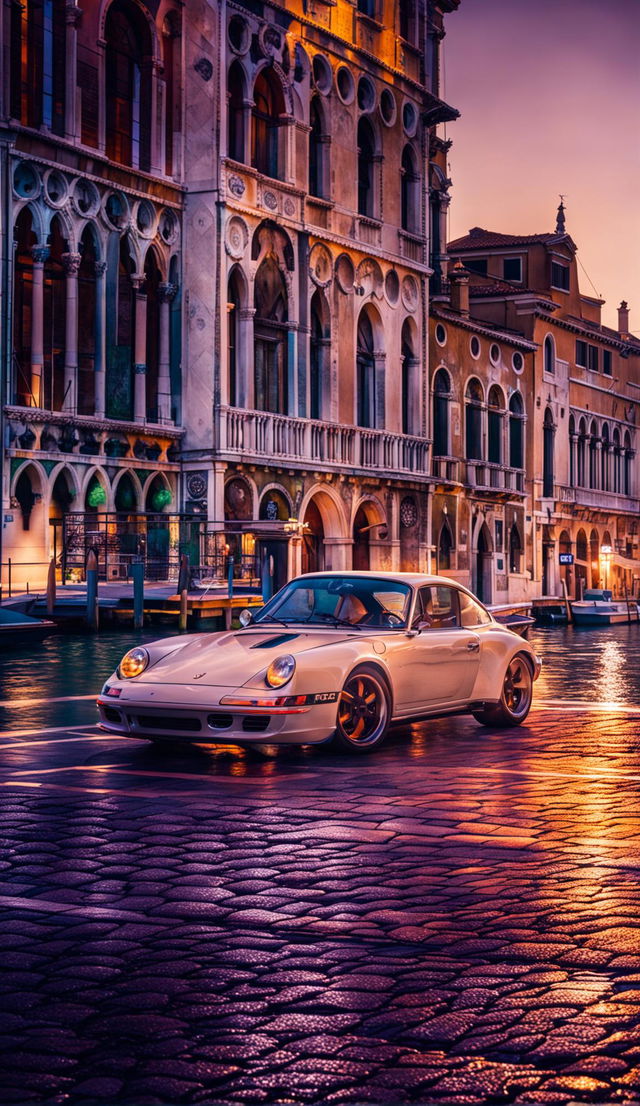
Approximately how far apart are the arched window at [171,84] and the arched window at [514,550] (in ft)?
77.5

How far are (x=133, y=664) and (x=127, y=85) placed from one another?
85.1 ft

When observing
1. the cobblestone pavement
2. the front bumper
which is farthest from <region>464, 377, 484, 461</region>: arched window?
the cobblestone pavement

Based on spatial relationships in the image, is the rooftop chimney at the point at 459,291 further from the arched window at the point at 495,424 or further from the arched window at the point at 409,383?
the arched window at the point at 409,383

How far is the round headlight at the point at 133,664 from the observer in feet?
35.2

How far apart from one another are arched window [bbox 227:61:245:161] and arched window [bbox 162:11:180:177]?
4.85ft

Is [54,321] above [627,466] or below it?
below

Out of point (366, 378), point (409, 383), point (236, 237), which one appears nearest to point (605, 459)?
point (409, 383)

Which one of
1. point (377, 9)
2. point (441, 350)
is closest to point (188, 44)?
point (377, 9)

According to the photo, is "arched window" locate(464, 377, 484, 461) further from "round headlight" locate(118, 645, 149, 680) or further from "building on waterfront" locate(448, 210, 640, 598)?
"round headlight" locate(118, 645, 149, 680)

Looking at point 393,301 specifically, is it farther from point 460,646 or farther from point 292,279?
point 460,646

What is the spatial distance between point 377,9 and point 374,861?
131ft

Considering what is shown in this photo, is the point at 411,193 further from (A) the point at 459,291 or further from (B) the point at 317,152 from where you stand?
(A) the point at 459,291

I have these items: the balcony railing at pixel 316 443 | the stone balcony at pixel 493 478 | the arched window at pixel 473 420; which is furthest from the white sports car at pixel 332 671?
the arched window at pixel 473 420

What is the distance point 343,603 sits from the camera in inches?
460
